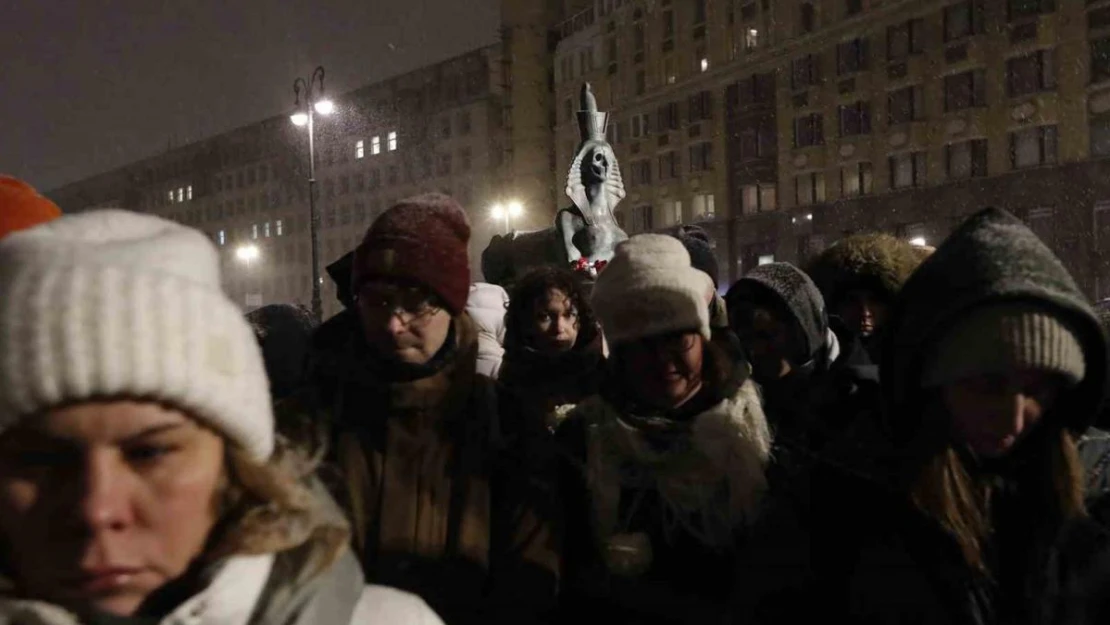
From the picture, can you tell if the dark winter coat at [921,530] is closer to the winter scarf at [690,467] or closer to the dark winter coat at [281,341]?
the winter scarf at [690,467]

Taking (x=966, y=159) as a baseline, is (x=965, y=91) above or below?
above

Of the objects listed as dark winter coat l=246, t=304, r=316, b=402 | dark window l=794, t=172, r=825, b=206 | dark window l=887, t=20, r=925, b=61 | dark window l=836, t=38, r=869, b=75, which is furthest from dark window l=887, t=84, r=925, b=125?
dark winter coat l=246, t=304, r=316, b=402

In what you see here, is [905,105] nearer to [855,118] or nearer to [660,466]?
[855,118]

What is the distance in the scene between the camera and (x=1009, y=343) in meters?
2.12

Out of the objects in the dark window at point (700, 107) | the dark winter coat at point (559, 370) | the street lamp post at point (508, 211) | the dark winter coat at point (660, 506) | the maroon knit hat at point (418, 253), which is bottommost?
the dark winter coat at point (660, 506)

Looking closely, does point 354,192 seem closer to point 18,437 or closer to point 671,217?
point 671,217

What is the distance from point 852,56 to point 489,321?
40082 mm

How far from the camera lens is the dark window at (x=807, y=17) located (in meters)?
Answer: 43.0

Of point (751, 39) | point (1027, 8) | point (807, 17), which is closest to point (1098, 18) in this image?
point (1027, 8)

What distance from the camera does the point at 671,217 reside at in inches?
2020

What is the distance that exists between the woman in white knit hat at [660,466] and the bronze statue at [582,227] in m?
4.67

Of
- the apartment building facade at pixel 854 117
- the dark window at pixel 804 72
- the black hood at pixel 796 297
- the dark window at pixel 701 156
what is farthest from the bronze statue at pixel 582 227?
the dark window at pixel 701 156

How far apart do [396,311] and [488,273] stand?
5555 mm

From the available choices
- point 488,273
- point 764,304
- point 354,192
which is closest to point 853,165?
point 488,273
